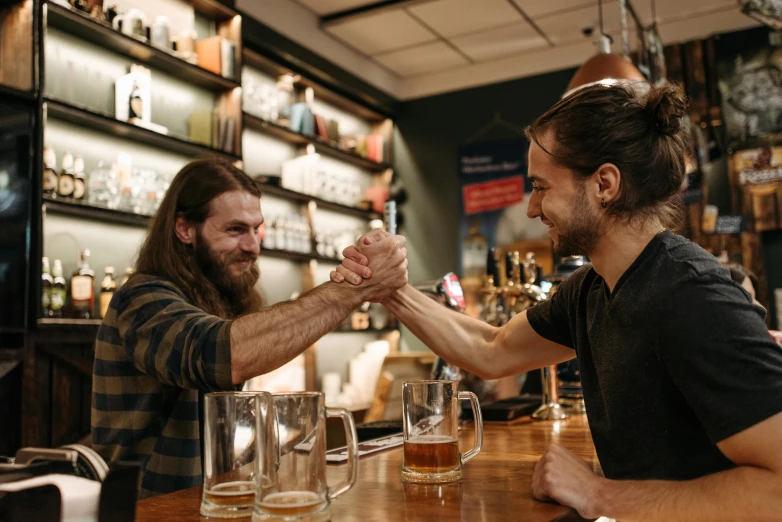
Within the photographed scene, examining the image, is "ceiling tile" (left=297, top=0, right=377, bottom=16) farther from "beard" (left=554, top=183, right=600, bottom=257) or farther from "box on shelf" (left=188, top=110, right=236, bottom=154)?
"beard" (left=554, top=183, right=600, bottom=257)

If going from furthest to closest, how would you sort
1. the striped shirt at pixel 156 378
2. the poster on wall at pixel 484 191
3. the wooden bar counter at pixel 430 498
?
the poster on wall at pixel 484 191 < the striped shirt at pixel 156 378 < the wooden bar counter at pixel 430 498

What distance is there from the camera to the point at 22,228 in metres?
3.01

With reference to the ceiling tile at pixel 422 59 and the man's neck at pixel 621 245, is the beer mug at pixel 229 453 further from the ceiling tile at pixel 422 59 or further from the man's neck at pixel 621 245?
the ceiling tile at pixel 422 59

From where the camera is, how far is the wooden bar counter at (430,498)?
0.94 m

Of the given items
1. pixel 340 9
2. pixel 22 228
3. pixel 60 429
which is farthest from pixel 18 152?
pixel 340 9

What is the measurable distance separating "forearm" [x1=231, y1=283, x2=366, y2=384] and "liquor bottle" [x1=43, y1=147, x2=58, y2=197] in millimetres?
2078

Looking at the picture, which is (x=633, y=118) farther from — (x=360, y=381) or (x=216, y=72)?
(x=360, y=381)

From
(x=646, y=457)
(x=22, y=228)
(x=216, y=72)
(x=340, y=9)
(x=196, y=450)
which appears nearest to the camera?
(x=646, y=457)

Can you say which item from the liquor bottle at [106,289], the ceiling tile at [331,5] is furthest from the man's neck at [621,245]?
the ceiling tile at [331,5]

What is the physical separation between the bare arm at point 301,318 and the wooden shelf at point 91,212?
2035 mm

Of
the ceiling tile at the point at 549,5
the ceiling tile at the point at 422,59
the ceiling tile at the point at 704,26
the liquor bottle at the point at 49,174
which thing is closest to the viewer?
the liquor bottle at the point at 49,174

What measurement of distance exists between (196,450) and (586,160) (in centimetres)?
104

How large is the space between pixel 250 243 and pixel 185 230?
0.60 ft

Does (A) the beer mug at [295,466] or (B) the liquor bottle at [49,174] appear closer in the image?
(A) the beer mug at [295,466]
